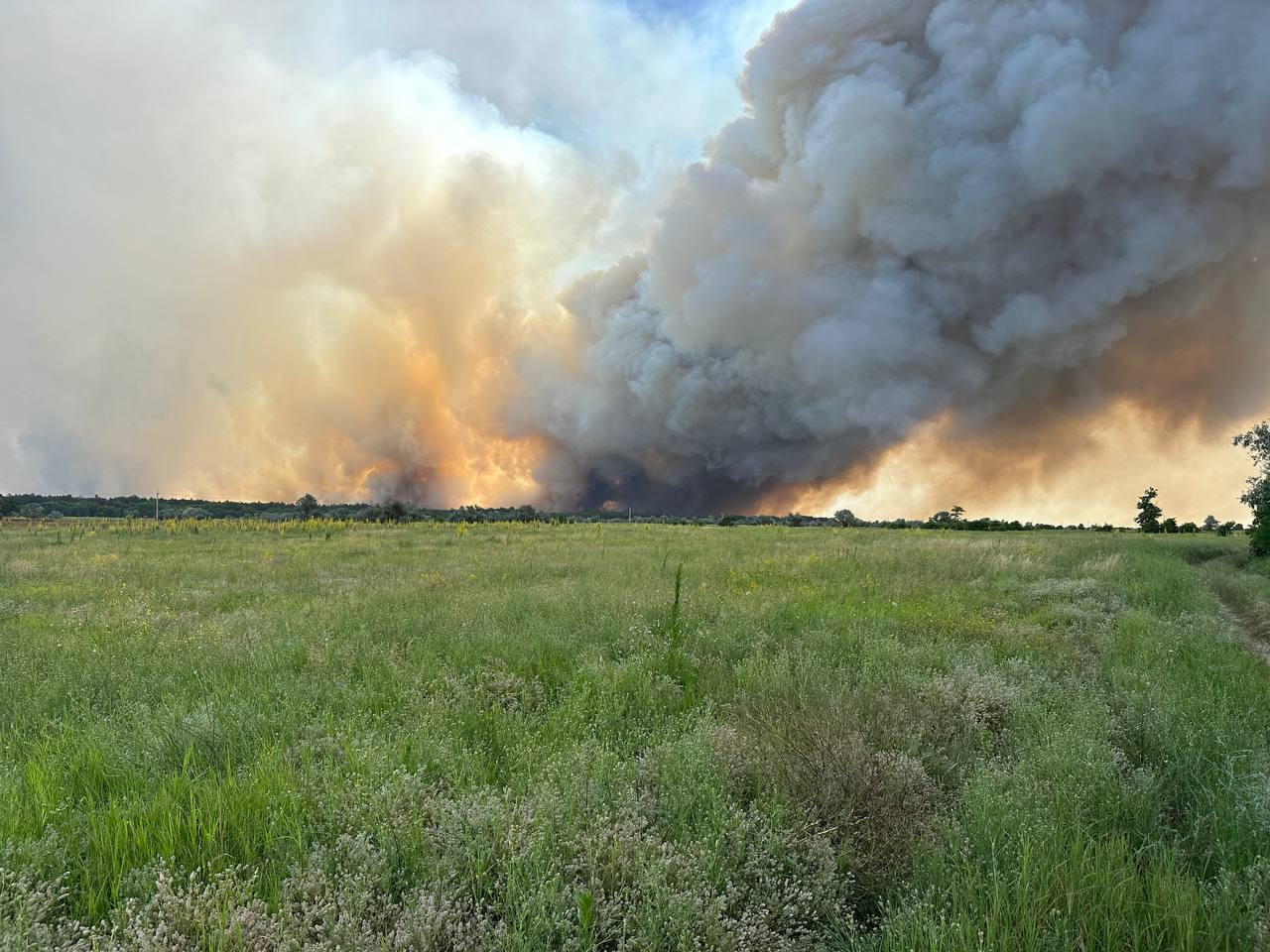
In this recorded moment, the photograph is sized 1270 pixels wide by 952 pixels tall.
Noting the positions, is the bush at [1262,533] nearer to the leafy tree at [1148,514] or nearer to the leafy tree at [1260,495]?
the leafy tree at [1260,495]

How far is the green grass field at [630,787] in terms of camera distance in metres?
2.65

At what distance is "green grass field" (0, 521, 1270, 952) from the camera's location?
2654mm

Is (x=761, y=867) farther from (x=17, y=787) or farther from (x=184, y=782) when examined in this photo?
(x=17, y=787)

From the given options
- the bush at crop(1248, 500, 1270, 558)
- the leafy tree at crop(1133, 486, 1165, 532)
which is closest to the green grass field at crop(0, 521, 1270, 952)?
the bush at crop(1248, 500, 1270, 558)

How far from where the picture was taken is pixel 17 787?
372cm

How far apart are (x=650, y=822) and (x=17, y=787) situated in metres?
3.95

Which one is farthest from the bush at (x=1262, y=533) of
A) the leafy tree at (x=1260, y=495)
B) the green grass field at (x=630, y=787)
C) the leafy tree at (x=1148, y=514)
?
the leafy tree at (x=1148, y=514)

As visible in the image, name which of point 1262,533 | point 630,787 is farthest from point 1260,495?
point 630,787

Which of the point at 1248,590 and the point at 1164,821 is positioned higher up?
the point at 1248,590

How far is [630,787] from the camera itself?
143 inches

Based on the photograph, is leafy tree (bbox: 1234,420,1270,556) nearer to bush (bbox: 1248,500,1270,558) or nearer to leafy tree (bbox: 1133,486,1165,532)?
bush (bbox: 1248,500,1270,558)

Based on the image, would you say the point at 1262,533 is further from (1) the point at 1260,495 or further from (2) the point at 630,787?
(2) the point at 630,787

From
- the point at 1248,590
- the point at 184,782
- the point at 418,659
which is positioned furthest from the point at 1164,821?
the point at 1248,590

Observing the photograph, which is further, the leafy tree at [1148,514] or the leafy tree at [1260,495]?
the leafy tree at [1148,514]
